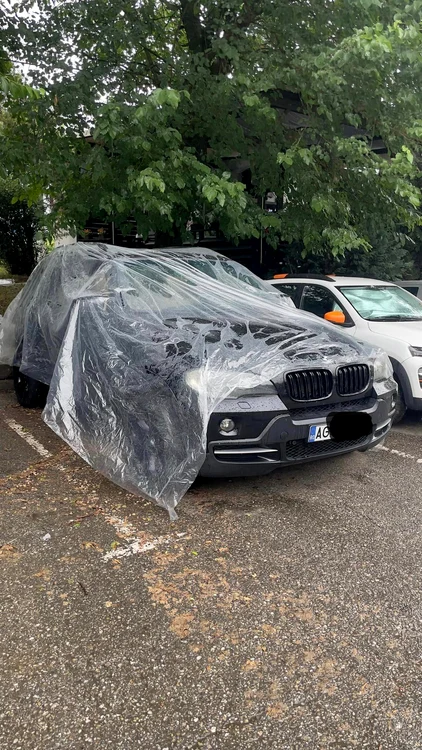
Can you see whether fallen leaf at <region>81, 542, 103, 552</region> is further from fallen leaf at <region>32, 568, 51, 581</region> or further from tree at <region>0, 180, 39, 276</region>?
tree at <region>0, 180, 39, 276</region>

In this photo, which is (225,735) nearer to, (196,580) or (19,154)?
(196,580)

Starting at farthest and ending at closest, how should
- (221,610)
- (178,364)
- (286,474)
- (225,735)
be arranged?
1. (286,474)
2. (178,364)
3. (221,610)
4. (225,735)

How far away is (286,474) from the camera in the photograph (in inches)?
171

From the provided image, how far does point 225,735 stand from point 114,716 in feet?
1.31

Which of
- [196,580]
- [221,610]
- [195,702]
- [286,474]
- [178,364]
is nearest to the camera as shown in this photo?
[195,702]

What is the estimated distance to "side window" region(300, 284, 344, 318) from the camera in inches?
259

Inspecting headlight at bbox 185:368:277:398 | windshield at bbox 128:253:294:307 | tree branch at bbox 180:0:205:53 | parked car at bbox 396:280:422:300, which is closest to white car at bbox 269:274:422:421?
windshield at bbox 128:253:294:307

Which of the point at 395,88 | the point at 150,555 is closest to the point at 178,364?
the point at 150,555

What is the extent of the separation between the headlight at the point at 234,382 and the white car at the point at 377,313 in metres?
2.18

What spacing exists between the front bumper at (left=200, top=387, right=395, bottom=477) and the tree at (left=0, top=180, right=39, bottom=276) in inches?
403

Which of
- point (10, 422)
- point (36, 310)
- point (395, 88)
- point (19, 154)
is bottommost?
point (10, 422)

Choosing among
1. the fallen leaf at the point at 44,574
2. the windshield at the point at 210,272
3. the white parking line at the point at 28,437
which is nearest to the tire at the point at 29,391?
the white parking line at the point at 28,437

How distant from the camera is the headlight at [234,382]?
3.55 metres

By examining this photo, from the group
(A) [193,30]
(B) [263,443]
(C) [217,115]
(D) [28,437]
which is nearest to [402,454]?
(B) [263,443]
